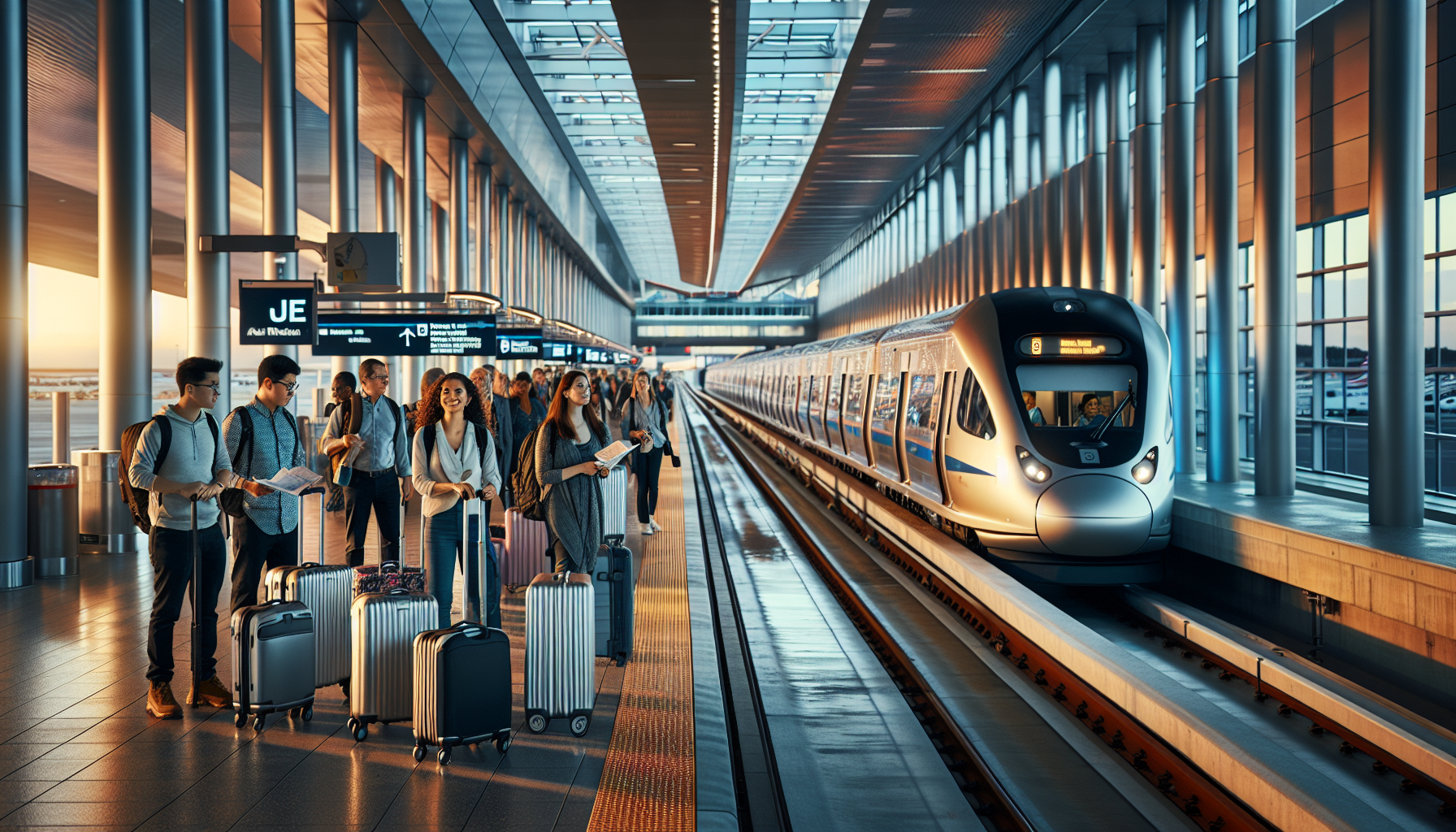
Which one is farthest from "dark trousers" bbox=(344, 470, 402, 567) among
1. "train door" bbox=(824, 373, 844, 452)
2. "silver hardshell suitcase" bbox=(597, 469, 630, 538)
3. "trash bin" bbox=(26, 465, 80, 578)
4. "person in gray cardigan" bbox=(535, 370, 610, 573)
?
"train door" bbox=(824, 373, 844, 452)

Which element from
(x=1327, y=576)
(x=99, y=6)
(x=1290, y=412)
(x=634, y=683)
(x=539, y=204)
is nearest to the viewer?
(x=634, y=683)

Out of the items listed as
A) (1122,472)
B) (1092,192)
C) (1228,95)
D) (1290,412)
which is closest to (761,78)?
(1092,192)

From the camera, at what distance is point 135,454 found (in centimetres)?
571

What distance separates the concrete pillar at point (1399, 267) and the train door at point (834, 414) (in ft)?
36.9

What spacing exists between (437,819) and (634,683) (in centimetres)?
223

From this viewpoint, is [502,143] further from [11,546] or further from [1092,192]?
[11,546]

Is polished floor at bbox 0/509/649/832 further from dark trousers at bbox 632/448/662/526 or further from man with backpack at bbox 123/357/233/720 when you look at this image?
dark trousers at bbox 632/448/662/526

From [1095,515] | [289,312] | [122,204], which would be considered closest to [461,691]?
[1095,515]

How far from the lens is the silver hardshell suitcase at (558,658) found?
18.3 feet

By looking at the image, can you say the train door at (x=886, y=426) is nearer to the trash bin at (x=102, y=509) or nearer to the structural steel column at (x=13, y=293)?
the trash bin at (x=102, y=509)

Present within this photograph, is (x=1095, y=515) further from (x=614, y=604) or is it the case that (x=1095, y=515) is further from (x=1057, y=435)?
(x=614, y=604)

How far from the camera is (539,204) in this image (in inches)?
1495

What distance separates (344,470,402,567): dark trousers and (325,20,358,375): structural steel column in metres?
10.3

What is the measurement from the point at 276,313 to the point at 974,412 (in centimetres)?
791
